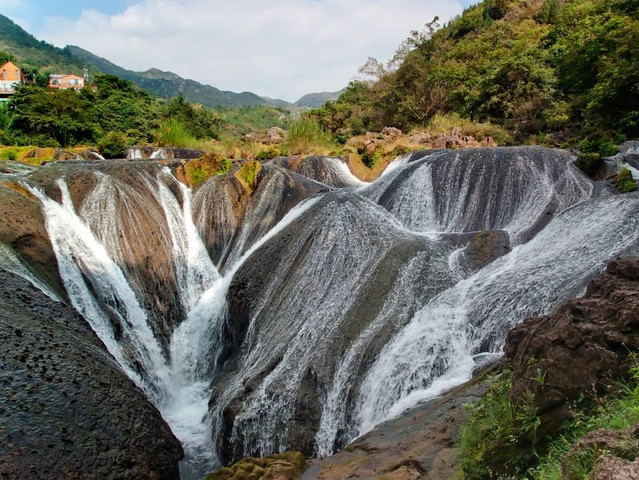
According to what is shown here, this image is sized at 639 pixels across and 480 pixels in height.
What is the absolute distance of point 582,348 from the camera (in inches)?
113

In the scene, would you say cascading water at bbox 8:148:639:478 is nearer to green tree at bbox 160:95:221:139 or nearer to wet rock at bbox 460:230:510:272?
wet rock at bbox 460:230:510:272

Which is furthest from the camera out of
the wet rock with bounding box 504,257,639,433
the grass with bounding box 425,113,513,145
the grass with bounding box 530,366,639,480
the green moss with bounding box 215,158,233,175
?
the grass with bounding box 425,113,513,145

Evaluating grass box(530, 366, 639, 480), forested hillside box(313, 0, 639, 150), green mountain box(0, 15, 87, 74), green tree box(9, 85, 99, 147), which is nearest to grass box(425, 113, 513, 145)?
forested hillside box(313, 0, 639, 150)

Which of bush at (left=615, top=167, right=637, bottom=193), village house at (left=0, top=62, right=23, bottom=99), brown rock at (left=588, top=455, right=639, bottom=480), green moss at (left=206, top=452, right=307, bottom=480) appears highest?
village house at (left=0, top=62, right=23, bottom=99)

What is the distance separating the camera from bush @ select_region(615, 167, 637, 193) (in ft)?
27.7

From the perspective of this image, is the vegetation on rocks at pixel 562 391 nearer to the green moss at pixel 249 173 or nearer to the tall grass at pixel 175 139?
the green moss at pixel 249 173

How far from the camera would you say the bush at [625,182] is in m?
8.45

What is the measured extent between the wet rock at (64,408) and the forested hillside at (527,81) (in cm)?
1241

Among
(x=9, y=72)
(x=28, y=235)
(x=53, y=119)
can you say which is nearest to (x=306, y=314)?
(x=28, y=235)

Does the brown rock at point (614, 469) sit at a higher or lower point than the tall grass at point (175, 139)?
lower

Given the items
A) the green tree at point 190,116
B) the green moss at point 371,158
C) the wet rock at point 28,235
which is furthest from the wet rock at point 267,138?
the wet rock at point 28,235

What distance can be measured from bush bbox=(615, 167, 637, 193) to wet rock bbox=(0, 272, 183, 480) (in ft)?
29.7

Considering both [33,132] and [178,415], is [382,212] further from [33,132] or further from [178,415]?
[33,132]

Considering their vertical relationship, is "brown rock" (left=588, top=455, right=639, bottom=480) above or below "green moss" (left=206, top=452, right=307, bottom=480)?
above
